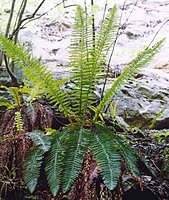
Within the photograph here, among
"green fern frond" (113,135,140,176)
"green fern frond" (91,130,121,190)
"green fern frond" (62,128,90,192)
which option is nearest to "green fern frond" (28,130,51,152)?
"green fern frond" (62,128,90,192)

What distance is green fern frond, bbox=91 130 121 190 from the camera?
3.99 feet

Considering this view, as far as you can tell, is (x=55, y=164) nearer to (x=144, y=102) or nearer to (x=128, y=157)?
(x=128, y=157)

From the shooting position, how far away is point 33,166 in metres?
1.35

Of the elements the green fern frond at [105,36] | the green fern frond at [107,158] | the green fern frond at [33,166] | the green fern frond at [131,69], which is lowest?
the green fern frond at [33,166]

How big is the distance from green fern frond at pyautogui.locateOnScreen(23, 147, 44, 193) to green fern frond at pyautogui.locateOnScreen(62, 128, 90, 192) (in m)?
0.13

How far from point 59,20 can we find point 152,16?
79.9 inches

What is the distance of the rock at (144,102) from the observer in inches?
112

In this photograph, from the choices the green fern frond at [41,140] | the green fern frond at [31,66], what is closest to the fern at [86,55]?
the green fern frond at [31,66]

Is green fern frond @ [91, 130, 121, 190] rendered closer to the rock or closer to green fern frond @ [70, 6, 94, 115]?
green fern frond @ [70, 6, 94, 115]

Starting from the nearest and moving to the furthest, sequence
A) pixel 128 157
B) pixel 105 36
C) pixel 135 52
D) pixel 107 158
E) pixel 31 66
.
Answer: pixel 107 158, pixel 128 157, pixel 31 66, pixel 105 36, pixel 135 52

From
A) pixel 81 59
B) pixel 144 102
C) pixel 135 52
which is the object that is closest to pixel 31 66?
pixel 81 59

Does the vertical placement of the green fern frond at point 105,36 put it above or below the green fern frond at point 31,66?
above

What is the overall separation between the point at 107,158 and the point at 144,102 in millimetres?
1851

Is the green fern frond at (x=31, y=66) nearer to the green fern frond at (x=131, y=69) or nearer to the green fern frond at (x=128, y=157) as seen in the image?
the green fern frond at (x=131, y=69)
